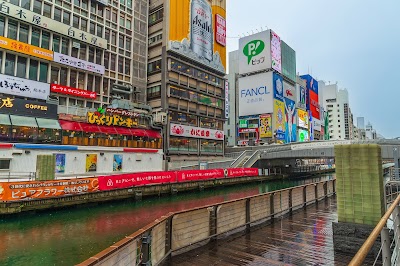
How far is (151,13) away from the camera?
6569cm

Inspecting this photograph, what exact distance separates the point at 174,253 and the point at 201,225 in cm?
126

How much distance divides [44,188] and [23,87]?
24.3 metres

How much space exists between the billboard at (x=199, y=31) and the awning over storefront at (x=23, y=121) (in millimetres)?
33588

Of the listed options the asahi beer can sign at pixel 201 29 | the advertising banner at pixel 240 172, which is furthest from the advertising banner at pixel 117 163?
the asahi beer can sign at pixel 201 29

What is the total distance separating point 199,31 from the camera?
6919 centimetres

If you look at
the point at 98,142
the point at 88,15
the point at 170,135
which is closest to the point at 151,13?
the point at 88,15

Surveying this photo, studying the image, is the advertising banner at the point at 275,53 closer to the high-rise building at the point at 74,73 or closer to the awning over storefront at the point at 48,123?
the high-rise building at the point at 74,73

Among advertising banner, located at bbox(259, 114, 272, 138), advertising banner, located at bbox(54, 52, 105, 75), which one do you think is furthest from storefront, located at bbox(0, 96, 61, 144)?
advertising banner, located at bbox(259, 114, 272, 138)

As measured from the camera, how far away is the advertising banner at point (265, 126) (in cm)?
9862

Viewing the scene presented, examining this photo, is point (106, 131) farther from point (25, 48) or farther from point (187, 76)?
point (187, 76)

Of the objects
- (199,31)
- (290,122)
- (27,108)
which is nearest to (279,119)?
(290,122)

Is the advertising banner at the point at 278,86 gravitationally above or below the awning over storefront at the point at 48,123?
above

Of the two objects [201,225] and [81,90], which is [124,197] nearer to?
[201,225]

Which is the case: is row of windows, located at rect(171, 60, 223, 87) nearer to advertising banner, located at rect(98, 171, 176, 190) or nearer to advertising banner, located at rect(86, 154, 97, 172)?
advertising banner, located at rect(86, 154, 97, 172)
